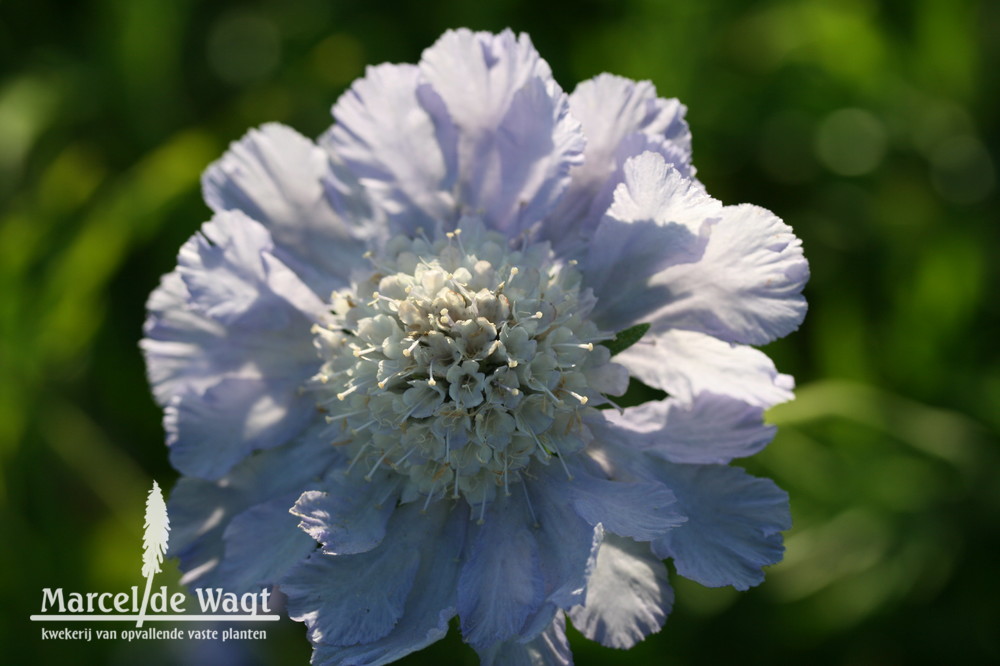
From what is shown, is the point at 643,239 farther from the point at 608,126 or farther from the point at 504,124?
the point at 504,124

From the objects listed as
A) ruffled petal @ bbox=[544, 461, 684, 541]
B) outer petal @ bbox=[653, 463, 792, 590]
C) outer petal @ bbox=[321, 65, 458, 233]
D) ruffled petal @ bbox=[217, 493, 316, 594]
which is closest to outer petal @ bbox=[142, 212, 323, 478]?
ruffled petal @ bbox=[217, 493, 316, 594]

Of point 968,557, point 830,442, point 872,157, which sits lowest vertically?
point 968,557

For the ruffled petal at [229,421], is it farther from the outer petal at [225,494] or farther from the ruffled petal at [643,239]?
the ruffled petal at [643,239]

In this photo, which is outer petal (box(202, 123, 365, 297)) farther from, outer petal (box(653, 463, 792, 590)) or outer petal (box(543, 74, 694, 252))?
outer petal (box(653, 463, 792, 590))

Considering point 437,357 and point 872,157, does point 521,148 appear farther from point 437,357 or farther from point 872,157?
point 872,157

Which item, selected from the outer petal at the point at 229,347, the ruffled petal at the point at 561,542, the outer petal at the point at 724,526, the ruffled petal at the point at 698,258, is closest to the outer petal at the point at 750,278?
the ruffled petal at the point at 698,258

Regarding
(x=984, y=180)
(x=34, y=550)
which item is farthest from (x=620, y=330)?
(x=34, y=550)

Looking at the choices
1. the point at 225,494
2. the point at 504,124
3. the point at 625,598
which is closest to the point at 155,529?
the point at 225,494

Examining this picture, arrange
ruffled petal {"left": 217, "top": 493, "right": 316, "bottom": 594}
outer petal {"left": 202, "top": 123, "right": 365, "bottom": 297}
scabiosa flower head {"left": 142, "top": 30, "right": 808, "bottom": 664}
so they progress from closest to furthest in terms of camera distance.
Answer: scabiosa flower head {"left": 142, "top": 30, "right": 808, "bottom": 664}
ruffled petal {"left": 217, "top": 493, "right": 316, "bottom": 594}
outer petal {"left": 202, "top": 123, "right": 365, "bottom": 297}
